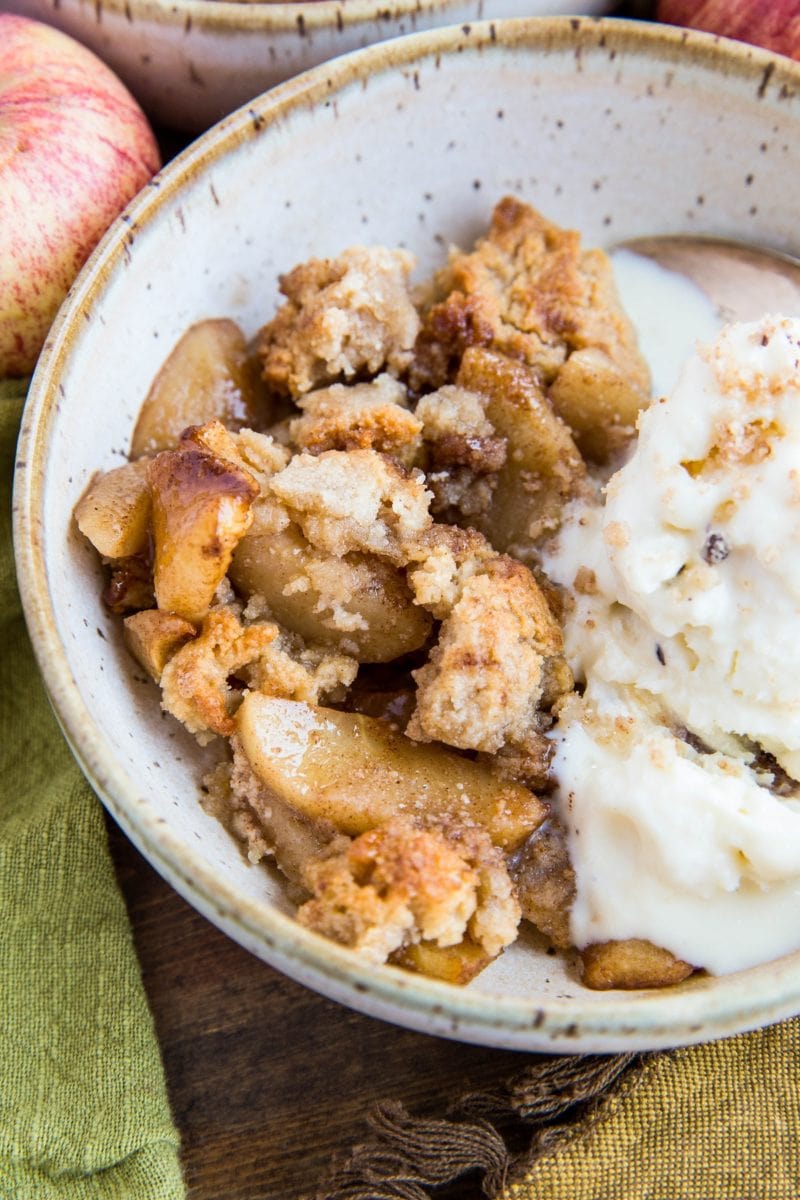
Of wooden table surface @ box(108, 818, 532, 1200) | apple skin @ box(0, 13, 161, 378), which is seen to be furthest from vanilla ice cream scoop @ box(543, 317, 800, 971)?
apple skin @ box(0, 13, 161, 378)

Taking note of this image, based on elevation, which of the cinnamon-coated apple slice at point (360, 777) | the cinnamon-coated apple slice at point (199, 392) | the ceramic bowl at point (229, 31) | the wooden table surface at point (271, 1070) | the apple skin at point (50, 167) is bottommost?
the wooden table surface at point (271, 1070)

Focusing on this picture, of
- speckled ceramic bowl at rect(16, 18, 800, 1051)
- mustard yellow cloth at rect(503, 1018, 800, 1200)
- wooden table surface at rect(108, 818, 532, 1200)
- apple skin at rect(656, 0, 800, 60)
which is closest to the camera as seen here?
speckled ceramic bowl at rect(16, 18, 800, 1051)

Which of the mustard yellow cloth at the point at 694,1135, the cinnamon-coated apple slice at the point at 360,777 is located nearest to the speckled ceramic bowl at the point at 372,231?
the cinnamon-coated apple slice at the point at 360,777

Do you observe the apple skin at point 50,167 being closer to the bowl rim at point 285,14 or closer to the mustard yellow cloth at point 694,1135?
the bowl rim at point 285,14

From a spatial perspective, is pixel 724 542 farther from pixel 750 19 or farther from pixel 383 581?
pixel 750 19

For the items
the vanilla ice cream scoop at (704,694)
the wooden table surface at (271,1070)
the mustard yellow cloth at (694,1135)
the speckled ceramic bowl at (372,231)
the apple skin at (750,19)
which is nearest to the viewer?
the speckled ceramic bowl at (372,231)

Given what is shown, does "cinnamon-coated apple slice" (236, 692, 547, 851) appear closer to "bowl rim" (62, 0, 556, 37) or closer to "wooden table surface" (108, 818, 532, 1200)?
"wooden table surface" (108, 818, 532, 1200)
